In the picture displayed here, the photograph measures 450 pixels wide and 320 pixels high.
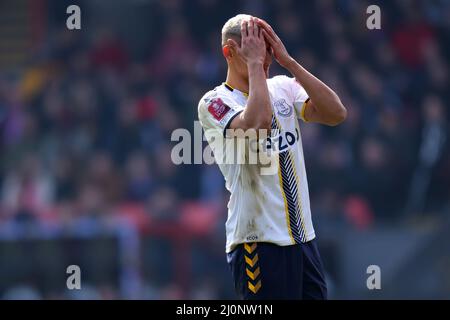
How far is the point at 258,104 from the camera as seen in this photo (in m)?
5.34

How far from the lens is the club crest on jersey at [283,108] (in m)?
5.72

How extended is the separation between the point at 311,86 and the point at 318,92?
0.17 feet

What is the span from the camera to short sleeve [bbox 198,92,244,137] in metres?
5.54

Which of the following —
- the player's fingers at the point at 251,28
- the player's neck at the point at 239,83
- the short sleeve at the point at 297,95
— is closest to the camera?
the player's fingers at the point at 251,28

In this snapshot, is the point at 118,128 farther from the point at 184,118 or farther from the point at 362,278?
the point at 362,278

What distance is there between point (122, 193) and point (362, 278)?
357cm

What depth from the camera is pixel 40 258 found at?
37.9 feet

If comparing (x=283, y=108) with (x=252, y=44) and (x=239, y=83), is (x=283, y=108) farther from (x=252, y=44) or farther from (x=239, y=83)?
(x=252, y=44)

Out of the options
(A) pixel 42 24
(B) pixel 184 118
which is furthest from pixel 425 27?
(A) pixel 42 24

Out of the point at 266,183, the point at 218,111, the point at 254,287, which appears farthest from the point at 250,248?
the point at 218,111

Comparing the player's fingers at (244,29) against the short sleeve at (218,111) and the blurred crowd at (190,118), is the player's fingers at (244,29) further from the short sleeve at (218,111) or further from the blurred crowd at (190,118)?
the blurred crowd at (190,118)

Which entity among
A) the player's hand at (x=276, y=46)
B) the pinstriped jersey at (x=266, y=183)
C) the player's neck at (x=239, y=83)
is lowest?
the pinstriped jersey at (x=266, y=183)

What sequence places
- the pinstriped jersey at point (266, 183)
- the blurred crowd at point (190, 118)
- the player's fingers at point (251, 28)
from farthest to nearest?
the blurred crowd at point (190, 118)
the pinstriped jersey at point (266, 183)
the player's fingers at point (251, 28)

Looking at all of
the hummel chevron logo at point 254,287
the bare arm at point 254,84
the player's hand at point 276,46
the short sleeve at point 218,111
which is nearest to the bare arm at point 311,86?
the player's hand at point 276,46
